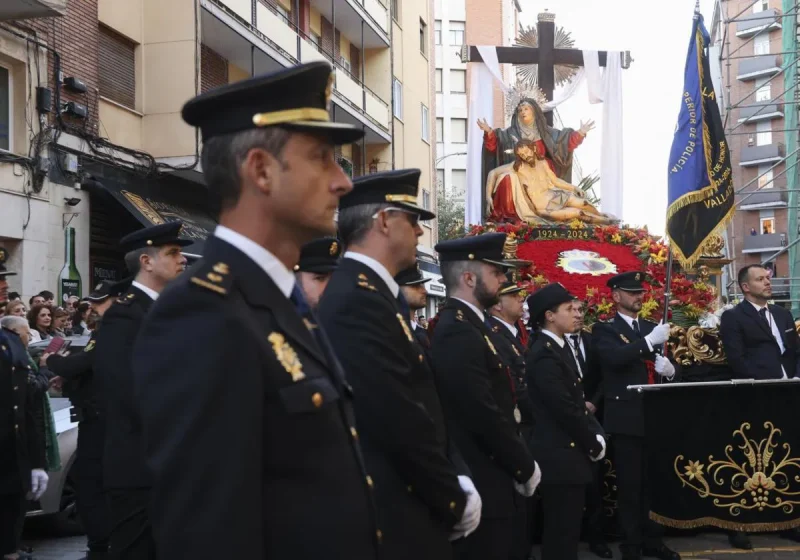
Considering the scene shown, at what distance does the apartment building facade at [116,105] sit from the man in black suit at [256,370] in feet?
24.4

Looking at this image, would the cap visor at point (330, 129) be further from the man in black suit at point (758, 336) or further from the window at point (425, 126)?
the window at point (425, 126)

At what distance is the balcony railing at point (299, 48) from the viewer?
18.5 meters

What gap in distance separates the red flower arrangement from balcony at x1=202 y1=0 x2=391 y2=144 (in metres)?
5.15

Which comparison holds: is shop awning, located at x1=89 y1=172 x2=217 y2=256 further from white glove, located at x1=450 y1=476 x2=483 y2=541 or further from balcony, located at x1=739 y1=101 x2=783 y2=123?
white glove, located at x1=450 y1=476 x2=483 y2=541

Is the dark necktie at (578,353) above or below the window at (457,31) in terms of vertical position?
below

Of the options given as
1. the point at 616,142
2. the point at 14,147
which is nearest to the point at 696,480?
the point at 14,147

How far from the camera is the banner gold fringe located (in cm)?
754

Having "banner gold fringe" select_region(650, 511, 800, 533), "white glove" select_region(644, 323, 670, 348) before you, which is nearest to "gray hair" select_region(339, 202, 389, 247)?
"white glove" select_region(644, 323, 670, 348)

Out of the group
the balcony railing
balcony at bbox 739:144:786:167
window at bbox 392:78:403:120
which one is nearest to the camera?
the balcony railing

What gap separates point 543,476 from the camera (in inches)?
220

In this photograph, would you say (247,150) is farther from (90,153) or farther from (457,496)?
→ (90,153)

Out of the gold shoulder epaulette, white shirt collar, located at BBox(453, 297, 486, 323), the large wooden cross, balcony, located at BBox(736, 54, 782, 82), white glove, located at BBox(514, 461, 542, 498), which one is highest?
balcony, located at BBox(736, 54, 782, 82)

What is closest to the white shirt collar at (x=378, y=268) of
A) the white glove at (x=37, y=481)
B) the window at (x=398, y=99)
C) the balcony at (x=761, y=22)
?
the white glove at (x=37, y=481)

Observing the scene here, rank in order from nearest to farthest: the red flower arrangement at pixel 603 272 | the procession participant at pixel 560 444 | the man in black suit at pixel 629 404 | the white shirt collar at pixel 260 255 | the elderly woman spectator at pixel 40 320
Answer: the white shirt collar at pixel 260 255 → the procession participant at pixel 560 444 → the man in black suit at pixel 629 404 → the red flower arrangement at pixel 603 272 → the elderly woman spectator at pixel 40 320
